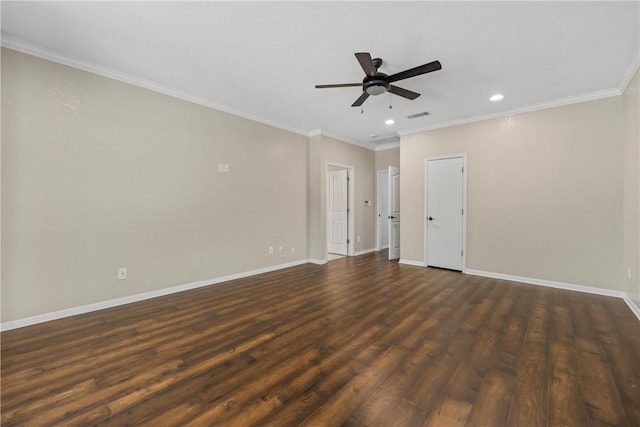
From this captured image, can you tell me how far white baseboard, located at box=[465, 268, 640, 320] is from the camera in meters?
3.16

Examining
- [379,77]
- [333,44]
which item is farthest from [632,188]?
[333,44]

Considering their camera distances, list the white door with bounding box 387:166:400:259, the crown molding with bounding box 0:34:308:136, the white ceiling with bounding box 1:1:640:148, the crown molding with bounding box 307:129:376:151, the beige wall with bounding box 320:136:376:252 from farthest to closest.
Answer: the white door with bounding box 387:166:400:259, the beige wall with bounding box 320:136:376:252, the crown molding with bounding box 307:129:376:151, the crown molding with bounding box 0:34:308:136, the white ceiling with bounding box 1:1:640:148

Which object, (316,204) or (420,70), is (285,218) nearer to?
(316,204)

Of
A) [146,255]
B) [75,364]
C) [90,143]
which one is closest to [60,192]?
[90,143]

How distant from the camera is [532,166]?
408cm

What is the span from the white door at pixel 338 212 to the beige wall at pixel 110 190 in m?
2.50

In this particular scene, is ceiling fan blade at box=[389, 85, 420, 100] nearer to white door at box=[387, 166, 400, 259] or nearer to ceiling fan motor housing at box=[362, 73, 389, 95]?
ceiling fan motor housing at box=[362, 73, 389, 95]

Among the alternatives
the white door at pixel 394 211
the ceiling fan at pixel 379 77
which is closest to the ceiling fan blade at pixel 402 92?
the ceiling fan at pixel 379 77

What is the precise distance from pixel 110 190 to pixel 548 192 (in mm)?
6097

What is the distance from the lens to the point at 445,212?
4934 mm

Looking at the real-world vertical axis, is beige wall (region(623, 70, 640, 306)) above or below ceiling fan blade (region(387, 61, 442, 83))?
below

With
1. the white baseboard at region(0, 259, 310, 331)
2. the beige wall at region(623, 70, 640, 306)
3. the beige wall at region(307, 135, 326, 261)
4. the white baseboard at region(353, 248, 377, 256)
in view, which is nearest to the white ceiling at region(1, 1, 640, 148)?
the beige wall at region(623, 70, 640, 306)

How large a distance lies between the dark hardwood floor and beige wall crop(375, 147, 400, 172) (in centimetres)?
427

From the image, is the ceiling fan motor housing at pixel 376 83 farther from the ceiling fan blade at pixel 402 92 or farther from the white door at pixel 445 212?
the white door at pixel 445 212
